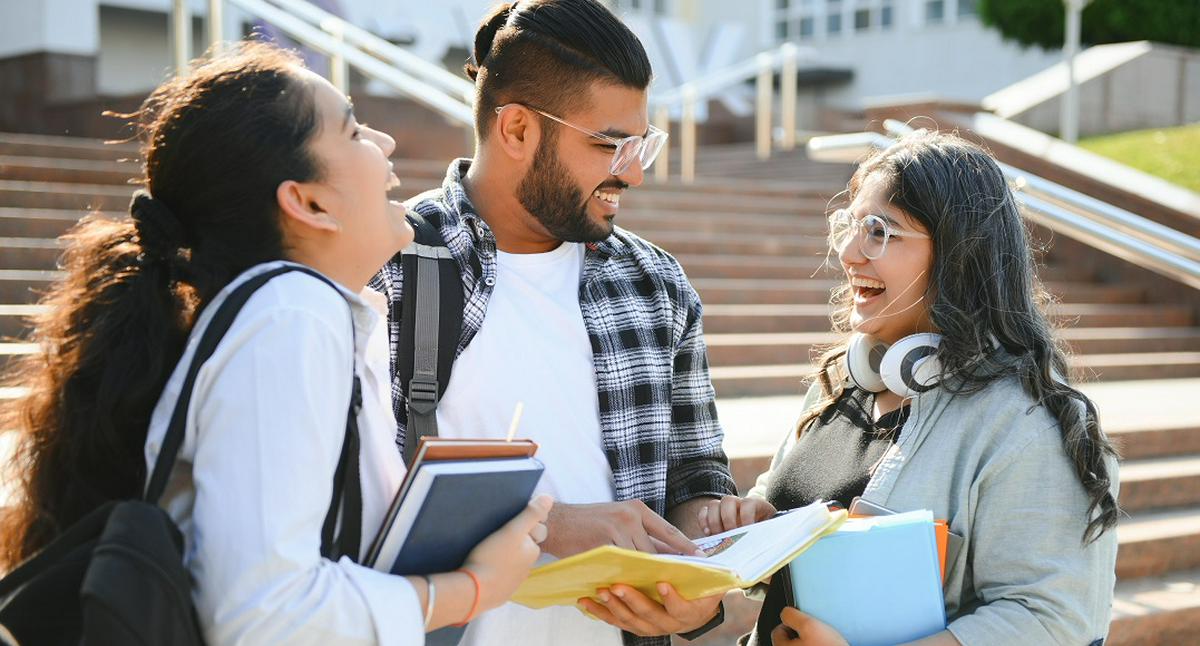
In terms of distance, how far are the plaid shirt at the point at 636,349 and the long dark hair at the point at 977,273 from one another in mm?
554

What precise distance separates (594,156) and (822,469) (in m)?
0.86

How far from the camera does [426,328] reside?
237 cm

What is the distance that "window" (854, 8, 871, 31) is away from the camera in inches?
1056

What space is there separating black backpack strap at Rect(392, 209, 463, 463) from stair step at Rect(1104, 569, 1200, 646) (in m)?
3.02

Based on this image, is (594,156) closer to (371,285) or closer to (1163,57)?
(371,285)

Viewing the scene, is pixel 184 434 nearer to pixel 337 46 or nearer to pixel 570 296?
pixel 570 296

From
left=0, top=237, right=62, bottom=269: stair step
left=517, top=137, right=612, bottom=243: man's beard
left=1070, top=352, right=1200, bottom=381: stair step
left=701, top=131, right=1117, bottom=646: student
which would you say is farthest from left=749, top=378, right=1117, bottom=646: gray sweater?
left=1070, top=352, right=1200, bottom=381: stair step

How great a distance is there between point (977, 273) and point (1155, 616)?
8.78 ft

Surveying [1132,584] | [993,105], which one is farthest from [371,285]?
[993,105]

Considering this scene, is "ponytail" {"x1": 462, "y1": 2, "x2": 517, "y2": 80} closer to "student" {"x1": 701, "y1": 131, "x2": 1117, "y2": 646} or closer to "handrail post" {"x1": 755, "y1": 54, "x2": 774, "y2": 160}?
"student" {"x1": 701, "y1": 131, "x2": 1117, "y2": 646}

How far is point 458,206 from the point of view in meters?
2.57

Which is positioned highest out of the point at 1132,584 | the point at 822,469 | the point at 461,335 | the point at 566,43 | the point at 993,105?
the point at 993,105

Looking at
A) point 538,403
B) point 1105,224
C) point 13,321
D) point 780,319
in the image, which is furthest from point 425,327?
point 1105,224

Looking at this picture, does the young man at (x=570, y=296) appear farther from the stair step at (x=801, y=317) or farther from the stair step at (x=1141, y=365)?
the stair step at (x=1141, y=365)
